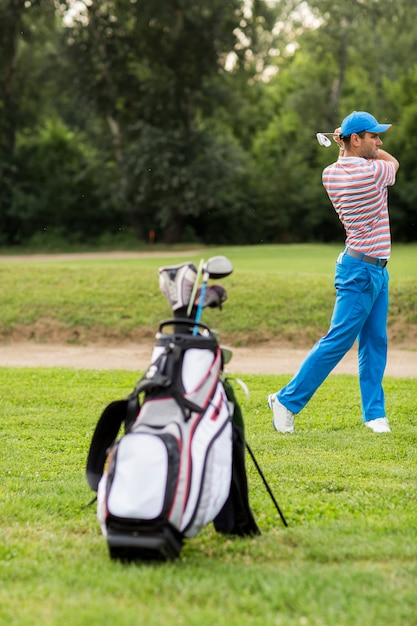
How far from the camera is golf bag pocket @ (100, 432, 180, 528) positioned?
136 inches

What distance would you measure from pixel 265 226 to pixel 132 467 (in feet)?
123

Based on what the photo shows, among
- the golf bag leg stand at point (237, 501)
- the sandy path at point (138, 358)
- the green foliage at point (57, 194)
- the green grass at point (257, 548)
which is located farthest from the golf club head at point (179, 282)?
the green foliage at point (57, 194)

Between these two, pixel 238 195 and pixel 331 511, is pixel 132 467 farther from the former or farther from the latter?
pixel 238 195

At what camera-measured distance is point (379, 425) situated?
6574 millimetres

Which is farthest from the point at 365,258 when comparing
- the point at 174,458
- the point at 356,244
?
the point at 174,458

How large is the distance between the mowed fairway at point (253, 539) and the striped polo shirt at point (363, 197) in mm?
1425

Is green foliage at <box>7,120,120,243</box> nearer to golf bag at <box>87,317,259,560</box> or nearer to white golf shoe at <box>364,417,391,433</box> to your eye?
white golf shoe at <box>364,417,391,433</box>

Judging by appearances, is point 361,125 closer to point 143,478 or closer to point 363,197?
point 363,197

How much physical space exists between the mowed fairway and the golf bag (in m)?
0.15

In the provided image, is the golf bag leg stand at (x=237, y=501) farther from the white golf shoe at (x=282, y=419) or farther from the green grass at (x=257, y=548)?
the white golf shoe at (x=282, y=419)

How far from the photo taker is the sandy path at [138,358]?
34.4 ft

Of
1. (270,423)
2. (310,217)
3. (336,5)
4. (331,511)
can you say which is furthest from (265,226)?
(331,511)

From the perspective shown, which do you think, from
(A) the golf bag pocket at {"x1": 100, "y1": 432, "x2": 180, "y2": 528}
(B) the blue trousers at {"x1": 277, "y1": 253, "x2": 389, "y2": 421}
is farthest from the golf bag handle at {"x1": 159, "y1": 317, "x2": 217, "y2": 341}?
(B) the blue trousers at {"x1": 277, "y1": 253, "x2": 389, "y2": 421}

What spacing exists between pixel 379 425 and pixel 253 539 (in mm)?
2766
